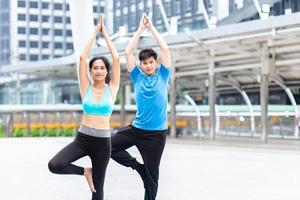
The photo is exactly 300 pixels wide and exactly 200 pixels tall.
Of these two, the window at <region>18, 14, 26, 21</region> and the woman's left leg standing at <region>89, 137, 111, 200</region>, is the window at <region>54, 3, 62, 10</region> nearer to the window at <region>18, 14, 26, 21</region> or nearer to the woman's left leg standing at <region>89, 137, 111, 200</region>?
the window at <region>18, 14, 26, 21</region>

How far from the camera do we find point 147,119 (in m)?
6.73

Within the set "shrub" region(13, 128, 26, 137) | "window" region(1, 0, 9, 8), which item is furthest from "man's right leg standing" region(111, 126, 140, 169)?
"window" region(1, 0, 9, 8)

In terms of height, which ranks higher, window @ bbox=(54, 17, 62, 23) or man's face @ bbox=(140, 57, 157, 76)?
window @ bbox=(54, 17, 62, 23)

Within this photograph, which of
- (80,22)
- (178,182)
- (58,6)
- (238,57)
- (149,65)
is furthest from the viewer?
(58,6)

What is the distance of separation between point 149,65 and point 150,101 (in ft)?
1.21

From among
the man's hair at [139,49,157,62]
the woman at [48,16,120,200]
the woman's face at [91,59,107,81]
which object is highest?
the man's hair at [139,49,157,62]

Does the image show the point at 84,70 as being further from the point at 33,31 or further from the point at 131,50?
the point at 33,31

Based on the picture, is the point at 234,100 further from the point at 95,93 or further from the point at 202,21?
the point at 95,93

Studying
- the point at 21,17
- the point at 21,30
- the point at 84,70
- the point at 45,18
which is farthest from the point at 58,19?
the point at 84,70

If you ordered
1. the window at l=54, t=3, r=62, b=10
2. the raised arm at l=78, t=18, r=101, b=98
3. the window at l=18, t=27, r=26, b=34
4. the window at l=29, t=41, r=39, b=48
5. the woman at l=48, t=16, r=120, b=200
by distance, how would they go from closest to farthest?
1. the woman at l=48, t=16, r=120, b=200
2. the raised arm at l=78, t=18, r=101, b=98
3. the window at l=54, t=3, r=62, b=10
4. the window at l=18, t=27, r=26, b=34
5. the window at l=29, t=41, r=39, b=48

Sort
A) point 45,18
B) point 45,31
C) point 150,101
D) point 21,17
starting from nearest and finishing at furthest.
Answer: point 150,101
point 21,17
point 45,18
point 45,31

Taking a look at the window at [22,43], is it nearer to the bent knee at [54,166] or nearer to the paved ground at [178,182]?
the paved ground at [178,182]

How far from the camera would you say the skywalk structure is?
973 inches

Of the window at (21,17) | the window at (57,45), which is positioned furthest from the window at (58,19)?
the window at (57,45)
